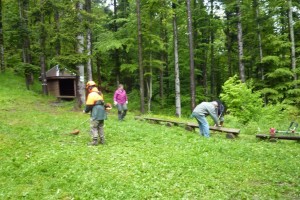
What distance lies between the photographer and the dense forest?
1925 cm

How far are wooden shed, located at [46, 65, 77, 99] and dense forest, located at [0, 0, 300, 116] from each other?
10.3ft

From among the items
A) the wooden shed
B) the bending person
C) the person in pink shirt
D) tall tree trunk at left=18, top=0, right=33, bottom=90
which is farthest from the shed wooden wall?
the bending person

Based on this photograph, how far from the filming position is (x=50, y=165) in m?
8.12

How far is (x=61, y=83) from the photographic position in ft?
106

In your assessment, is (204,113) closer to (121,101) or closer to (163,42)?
(121,101)

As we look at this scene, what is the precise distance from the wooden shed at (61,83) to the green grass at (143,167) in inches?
772

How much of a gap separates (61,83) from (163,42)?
39.9 ft

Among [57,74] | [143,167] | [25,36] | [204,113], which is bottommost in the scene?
[143,167]

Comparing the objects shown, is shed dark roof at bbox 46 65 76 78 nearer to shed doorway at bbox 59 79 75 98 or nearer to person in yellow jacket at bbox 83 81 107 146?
shed doorway at bbox 59 79 75 98

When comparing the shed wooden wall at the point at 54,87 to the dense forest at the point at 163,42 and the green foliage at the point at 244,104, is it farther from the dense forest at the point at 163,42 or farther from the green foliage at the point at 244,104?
the green foliage at the point at 244,104

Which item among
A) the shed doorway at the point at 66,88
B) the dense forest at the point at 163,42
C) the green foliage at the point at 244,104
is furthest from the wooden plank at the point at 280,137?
the shed doorway at the point at 66,88

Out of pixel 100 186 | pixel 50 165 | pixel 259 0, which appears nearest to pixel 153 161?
pixel 100 186

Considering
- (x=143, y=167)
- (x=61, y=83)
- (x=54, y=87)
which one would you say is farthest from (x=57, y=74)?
(x=143, y=167)

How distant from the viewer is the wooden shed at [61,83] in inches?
1236
